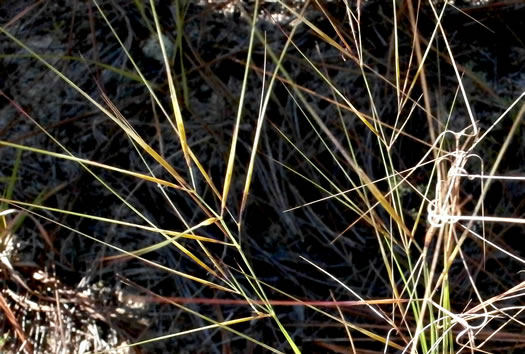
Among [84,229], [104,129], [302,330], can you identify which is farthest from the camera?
[104,129]

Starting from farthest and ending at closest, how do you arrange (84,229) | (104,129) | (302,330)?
(104,129)
(84,229)
(302,330)

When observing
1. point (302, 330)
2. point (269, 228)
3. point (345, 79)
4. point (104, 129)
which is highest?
point (345, 79)

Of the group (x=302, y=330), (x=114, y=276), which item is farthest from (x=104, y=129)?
(x=302, y=330)

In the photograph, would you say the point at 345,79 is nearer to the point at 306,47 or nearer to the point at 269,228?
the point at 306,47

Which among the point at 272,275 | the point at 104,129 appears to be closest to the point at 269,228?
the point at 272,275

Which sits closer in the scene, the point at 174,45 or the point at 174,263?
the point at 174,263

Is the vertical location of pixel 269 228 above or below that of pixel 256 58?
below
